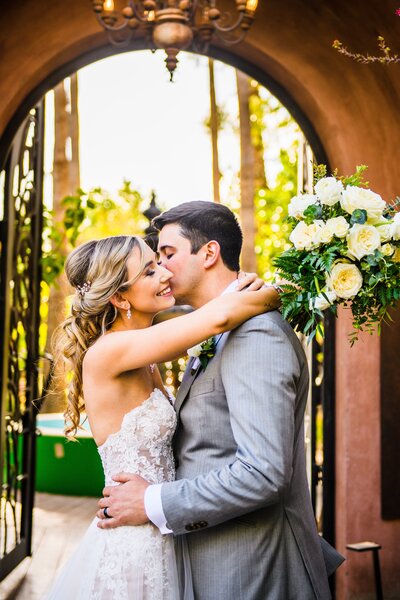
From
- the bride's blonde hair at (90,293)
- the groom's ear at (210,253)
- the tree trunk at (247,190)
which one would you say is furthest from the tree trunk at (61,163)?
the groom's ear at (210,253)

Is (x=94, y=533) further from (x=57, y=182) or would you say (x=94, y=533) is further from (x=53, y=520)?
(x=57, y=182)

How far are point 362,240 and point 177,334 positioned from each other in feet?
2.13

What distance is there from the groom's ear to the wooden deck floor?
A: 355 centimetres

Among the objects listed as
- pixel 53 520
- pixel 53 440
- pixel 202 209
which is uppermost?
pixel 202 209

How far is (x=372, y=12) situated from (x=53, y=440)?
581cm

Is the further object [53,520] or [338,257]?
[53,520]

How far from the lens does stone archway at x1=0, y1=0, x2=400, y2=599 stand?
4945mm

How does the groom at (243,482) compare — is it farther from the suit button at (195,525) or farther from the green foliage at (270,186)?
the green foliage at (270,186)

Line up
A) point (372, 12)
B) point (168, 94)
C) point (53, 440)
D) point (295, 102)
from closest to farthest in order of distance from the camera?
point (372, 12), point (295, 102), point (53, 440), point (168, 94)

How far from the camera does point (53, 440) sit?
8727mm

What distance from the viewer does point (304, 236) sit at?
2.35 metres

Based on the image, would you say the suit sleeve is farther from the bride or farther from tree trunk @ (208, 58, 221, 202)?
tree trunk @ (208, 58, 221, 202)

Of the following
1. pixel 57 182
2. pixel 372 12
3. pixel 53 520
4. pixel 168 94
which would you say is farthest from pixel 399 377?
pixel 168 94

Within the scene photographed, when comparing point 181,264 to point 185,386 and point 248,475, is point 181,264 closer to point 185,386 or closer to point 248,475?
point 185,386
